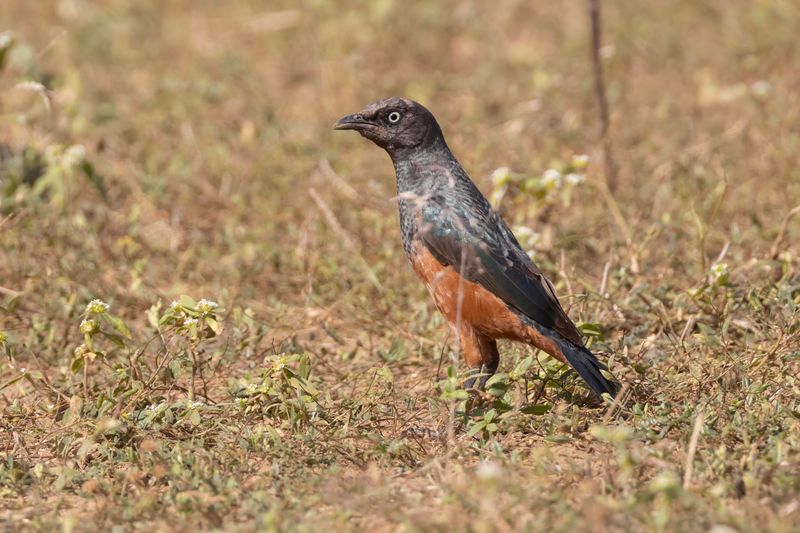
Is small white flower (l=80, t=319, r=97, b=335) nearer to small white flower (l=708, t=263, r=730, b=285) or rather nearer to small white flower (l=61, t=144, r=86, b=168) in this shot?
small white flower (l=61, t=144, r=86, b=168)

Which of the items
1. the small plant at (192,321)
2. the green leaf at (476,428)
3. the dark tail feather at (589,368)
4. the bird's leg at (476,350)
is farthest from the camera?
the bird's leg at (476,350)

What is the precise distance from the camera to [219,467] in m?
4.75

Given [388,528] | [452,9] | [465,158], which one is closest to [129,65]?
[452,9]

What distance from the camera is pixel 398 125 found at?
238 inches

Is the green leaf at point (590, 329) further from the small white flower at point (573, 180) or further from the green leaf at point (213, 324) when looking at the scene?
the green leaf at point (213, 324)

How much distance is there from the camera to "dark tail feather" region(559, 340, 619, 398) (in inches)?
200

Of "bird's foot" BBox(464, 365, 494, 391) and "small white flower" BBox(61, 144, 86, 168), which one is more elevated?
"small white flower" BBox(61, 144, 86, 168)

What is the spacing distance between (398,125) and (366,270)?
1183 mm

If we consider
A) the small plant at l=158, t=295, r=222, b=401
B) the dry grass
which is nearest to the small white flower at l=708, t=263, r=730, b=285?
the dry grass

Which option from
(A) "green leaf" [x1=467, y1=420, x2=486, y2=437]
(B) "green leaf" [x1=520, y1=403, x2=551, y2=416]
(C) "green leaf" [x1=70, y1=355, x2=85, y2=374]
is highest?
(C) "green leaf" [x1=70, y1=355, x2=85, y2=374]

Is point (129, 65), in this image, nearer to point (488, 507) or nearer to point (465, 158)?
point (465, 158)

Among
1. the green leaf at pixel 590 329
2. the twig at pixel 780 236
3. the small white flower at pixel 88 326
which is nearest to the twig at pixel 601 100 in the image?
the twig at pixel 780 236

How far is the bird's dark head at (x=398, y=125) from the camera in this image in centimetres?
603

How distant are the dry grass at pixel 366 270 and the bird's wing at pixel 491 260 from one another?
0.90 ft
